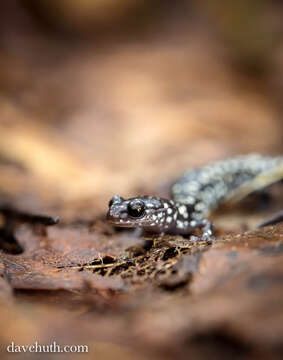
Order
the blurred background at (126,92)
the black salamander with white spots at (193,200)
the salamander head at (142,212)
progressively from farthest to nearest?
the blurred background at (126,92), the black salamander with white spots at (193,200), the salamander head at (142,212)

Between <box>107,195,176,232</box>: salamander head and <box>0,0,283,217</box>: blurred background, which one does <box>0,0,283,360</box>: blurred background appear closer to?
<box>0,0,283,217</box>: blurred background

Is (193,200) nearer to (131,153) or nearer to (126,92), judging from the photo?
(131,153)

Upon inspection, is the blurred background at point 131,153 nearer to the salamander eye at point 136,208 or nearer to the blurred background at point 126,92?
the blurred background at point 126,92

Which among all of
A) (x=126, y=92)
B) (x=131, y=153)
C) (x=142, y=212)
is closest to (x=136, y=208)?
(x=142, y=212)

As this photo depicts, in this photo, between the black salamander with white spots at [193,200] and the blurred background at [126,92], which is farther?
the blurred background at [126,92]

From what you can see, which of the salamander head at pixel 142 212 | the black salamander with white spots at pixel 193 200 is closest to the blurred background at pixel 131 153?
the salamander head at pixel 142 212

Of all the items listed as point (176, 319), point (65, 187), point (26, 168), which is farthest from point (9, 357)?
point (26, 168)

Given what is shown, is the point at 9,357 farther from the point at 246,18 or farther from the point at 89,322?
the point at 246,18
